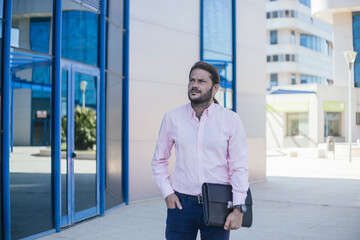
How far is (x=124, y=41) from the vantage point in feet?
29.8

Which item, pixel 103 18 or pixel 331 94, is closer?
pixel 103 18

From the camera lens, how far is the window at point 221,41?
11.0m

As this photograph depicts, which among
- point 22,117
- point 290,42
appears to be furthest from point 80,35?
point 290,42

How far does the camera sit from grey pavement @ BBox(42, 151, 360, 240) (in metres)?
6.23

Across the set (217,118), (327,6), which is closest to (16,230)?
(217,118)

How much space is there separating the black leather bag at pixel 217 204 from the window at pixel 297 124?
33.7 metres

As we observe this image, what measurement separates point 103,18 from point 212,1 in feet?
13.7

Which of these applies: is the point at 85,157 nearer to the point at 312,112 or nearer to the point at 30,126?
the point at 30,126

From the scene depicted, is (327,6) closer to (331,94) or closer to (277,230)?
(331,94)

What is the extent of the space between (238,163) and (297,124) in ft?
111

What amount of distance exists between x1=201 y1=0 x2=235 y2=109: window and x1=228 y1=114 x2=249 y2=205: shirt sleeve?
8125 mm

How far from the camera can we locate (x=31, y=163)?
2045 cm

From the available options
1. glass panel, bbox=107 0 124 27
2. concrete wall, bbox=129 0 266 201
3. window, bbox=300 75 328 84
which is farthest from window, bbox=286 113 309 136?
glass panel, bbox=107 0 124 27

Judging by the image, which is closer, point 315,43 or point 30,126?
point 30,126
